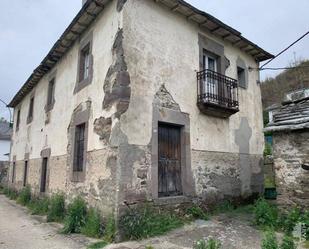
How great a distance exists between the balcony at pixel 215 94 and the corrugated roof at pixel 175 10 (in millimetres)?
1465

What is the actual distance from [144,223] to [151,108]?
2.61m

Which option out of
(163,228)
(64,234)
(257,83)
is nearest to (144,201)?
(163,228)

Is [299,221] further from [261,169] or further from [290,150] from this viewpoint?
[261,169]

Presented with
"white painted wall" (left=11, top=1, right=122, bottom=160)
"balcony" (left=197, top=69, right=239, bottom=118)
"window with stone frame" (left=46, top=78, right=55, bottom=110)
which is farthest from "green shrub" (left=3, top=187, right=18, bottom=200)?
"balcony" (left=197, top=69, right=239, bottom=118)

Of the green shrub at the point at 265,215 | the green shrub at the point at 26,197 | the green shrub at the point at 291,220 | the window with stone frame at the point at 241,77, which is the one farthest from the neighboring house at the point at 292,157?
the green shrub at the point at 26,197

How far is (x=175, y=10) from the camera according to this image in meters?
7.58

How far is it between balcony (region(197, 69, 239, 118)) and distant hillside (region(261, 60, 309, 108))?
2268cm

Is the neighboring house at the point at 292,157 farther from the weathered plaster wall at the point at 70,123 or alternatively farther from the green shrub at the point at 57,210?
the green shrub at the point at 57,210

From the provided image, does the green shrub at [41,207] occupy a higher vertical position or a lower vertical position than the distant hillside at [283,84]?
lower

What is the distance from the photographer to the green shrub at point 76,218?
21.2 feet

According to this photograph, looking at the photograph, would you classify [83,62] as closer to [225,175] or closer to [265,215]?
[225,175]

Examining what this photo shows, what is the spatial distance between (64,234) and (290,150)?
5509 millimetres

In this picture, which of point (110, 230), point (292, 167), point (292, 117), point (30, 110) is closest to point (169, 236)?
point (110, 230)

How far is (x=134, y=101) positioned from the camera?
6285mm
